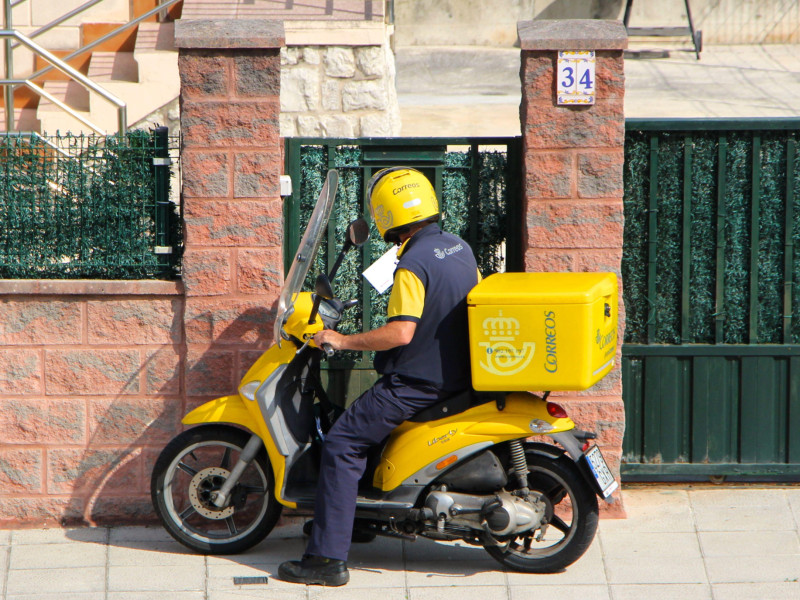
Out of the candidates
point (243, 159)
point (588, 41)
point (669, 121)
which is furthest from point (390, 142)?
point (669, 121)

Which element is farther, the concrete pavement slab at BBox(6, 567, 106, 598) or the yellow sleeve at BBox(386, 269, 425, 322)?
the concrete pavement slab at BBox(6, 567, 106, 598)

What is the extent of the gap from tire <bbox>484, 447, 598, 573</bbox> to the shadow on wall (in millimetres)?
1584

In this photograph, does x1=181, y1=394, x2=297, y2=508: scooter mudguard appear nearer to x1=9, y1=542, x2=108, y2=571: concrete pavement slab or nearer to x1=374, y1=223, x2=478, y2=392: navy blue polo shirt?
x1=374, y1=223, x2=478, y2=392: navy blue polo shirt

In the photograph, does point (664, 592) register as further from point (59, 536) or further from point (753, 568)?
point (59, 536)

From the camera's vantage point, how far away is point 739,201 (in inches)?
235

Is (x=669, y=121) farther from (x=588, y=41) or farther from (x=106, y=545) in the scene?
(x=106, y=545)

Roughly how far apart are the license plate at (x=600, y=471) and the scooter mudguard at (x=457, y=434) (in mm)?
152

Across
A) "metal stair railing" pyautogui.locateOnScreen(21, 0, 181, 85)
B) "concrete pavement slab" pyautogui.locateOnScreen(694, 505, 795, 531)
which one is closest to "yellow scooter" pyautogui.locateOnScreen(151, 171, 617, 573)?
"concrete pavement slab" pyautogui.locateOnScreen(694, 505, 795, 531)

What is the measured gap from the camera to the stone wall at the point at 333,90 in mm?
10594

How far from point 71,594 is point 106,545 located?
58 centimetres

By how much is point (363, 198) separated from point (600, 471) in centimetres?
194

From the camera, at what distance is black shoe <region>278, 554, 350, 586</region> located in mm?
4984

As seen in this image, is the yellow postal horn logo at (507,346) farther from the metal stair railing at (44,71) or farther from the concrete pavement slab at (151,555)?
the metal stair railing at (44,71)

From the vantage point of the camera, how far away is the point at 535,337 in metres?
4.73
